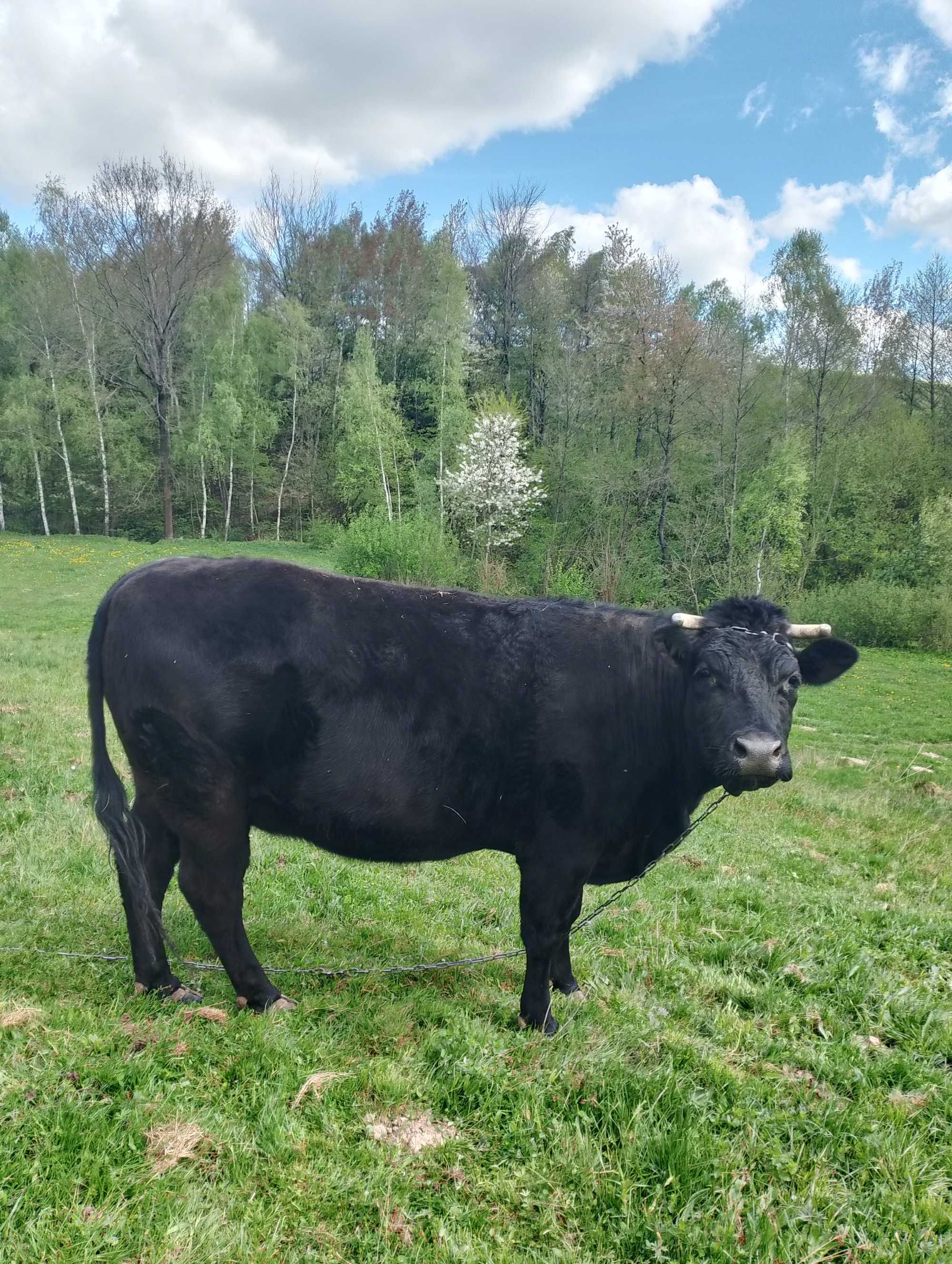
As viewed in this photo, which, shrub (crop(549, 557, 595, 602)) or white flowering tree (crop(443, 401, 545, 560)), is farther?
white flowering tree (crop(443, 401, 545, 560))

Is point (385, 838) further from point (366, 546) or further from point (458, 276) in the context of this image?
point (458, 276)

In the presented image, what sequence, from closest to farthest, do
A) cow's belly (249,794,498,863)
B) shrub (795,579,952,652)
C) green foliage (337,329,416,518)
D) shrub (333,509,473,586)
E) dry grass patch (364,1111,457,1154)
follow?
dry grass patch (364,1111,457,1154) → cow's belly (249,794,498,863) → shrub (333,509,473,586) → shrub (795,579,952,652) → green foliage (337,329,416,518)

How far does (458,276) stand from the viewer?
159ft

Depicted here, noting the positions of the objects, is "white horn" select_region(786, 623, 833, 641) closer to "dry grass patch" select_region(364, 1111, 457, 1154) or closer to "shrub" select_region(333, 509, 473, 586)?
"dry grass patch" select_region(364, 1111, 457, 1154)

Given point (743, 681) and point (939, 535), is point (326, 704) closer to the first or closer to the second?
point (743, 681)

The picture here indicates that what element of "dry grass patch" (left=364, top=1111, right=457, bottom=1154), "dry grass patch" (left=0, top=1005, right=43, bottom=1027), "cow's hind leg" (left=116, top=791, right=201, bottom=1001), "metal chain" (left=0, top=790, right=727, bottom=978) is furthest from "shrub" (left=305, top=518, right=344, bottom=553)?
"dry grass patch" (left=364, top=1111, right=457, bottom=1154)

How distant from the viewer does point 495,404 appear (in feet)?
156

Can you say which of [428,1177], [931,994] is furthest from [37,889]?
[931,994]

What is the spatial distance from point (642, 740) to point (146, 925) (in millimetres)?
3083

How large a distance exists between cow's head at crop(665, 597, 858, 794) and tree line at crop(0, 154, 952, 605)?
1284 inches

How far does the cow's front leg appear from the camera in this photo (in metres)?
4.44

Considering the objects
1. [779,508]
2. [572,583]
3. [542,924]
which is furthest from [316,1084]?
[779,508]

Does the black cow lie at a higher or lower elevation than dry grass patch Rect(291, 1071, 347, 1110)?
higher

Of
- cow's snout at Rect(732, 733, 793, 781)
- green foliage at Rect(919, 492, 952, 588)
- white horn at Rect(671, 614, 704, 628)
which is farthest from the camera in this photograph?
green foliage at Rect(919, 492, 952, 588)
